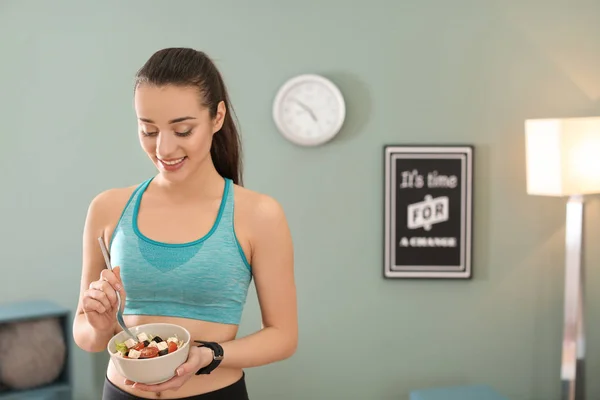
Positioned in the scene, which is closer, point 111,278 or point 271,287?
point 111,278

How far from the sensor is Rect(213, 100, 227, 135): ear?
1201 mm

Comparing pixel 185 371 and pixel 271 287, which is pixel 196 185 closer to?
pixel 271 287

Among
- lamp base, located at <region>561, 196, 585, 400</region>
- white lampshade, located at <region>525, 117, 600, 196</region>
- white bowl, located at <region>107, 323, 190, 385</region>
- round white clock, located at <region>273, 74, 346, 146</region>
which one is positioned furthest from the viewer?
round white clock, located at <region>273, 74, 346, 146</region>

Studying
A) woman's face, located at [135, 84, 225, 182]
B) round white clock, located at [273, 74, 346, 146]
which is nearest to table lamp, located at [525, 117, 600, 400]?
round white clock, located at [273, 74, 346, 146]

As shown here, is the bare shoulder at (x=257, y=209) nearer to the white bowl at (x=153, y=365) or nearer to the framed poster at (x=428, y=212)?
the white bowl at (x=153, y=365)

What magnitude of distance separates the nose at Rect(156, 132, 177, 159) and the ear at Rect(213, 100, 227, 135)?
0.37ft

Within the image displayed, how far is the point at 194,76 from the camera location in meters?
1.13

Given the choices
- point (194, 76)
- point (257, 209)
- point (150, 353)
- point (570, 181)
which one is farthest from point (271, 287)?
point (570, 181)

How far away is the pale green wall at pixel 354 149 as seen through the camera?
297 centimetres

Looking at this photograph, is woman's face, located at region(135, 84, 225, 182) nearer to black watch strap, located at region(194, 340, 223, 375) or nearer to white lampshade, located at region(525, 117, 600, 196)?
black watch strap, located at region(194, 340, 223, 375)

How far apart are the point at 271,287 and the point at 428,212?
1.91m

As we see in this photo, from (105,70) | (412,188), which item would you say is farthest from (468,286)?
(105,70)

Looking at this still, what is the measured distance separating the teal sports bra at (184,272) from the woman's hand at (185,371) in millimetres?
82

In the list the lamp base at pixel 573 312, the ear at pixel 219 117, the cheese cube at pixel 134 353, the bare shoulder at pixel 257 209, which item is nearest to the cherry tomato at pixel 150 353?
the cheese cube at pixel 134 353
